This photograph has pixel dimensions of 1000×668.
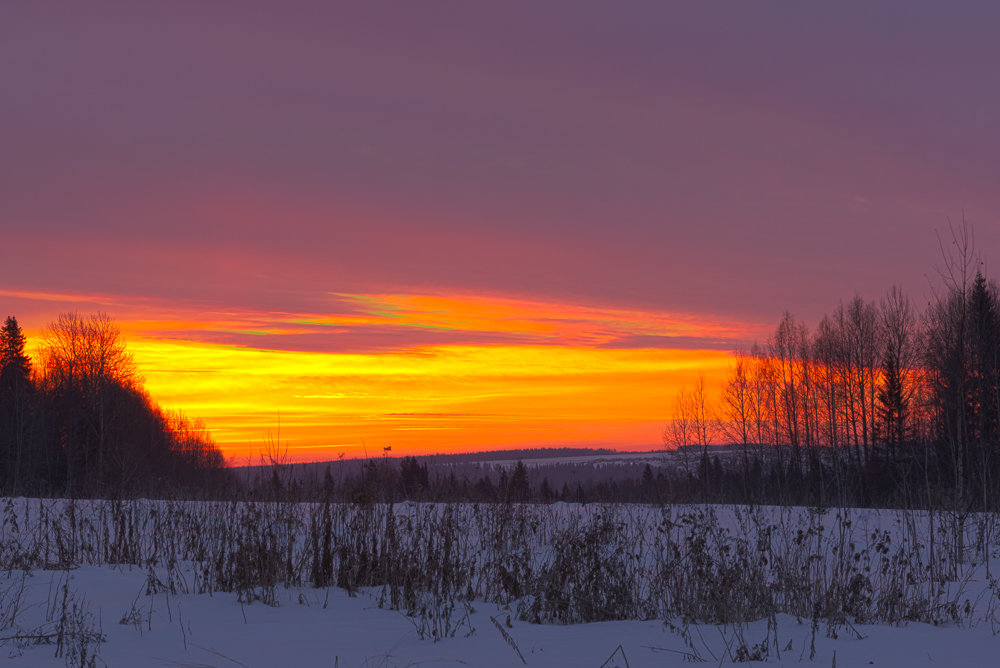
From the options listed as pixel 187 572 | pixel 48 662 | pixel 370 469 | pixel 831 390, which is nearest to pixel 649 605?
pixel 370 469

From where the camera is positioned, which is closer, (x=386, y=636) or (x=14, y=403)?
(x=386, y=636)

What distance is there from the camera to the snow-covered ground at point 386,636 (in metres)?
5.56

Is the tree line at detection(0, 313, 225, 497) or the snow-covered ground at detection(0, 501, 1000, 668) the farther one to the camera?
the tree line at detection(0, 313, 225, 497)

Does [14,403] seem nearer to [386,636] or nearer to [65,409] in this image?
[65,409]

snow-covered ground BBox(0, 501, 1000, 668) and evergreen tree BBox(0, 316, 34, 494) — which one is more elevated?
evergreen tree BBox(0, 316, 34, 494)

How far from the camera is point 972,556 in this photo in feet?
42.8

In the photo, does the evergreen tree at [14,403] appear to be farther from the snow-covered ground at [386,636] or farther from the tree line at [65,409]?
the snow-covered ground at [386,636]

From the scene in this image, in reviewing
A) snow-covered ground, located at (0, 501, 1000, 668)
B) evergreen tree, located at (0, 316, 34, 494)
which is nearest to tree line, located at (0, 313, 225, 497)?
evergreen tree, located at (0, 316, 34, 494)

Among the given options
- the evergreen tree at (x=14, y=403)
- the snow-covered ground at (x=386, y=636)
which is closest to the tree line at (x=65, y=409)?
the evergreen tree at (x=14, y=403)

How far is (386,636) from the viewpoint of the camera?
6.62 metres

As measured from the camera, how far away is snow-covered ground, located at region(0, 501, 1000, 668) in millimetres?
5562

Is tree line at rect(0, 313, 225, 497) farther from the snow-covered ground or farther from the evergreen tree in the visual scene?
the snow-covered ground

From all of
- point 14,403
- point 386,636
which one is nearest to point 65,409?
point 14,403

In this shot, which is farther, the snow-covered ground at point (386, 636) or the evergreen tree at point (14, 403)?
the evergreen tree at point (14, 403)
